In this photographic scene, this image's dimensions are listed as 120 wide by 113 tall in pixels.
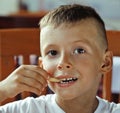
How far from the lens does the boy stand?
0.83m

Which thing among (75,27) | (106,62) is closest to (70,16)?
(75,27)

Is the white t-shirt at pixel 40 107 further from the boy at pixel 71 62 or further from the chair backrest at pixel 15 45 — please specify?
the chair backrest at pixel 15 45

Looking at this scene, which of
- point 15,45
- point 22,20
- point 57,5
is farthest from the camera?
point 57,5

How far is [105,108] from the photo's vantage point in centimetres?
93

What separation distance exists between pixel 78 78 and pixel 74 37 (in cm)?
9

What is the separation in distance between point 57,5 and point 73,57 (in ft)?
9.81

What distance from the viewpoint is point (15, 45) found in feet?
3.66

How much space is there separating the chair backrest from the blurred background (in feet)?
6.87

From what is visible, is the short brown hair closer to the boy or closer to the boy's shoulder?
the boy

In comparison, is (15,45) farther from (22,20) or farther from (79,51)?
(22,20)

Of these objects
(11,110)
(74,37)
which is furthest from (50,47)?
(11,110)

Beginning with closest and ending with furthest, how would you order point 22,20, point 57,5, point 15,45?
point 15,45 < point 22,20 < point 57,5

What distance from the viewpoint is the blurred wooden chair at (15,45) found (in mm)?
1104

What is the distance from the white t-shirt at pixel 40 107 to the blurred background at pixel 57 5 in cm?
226
